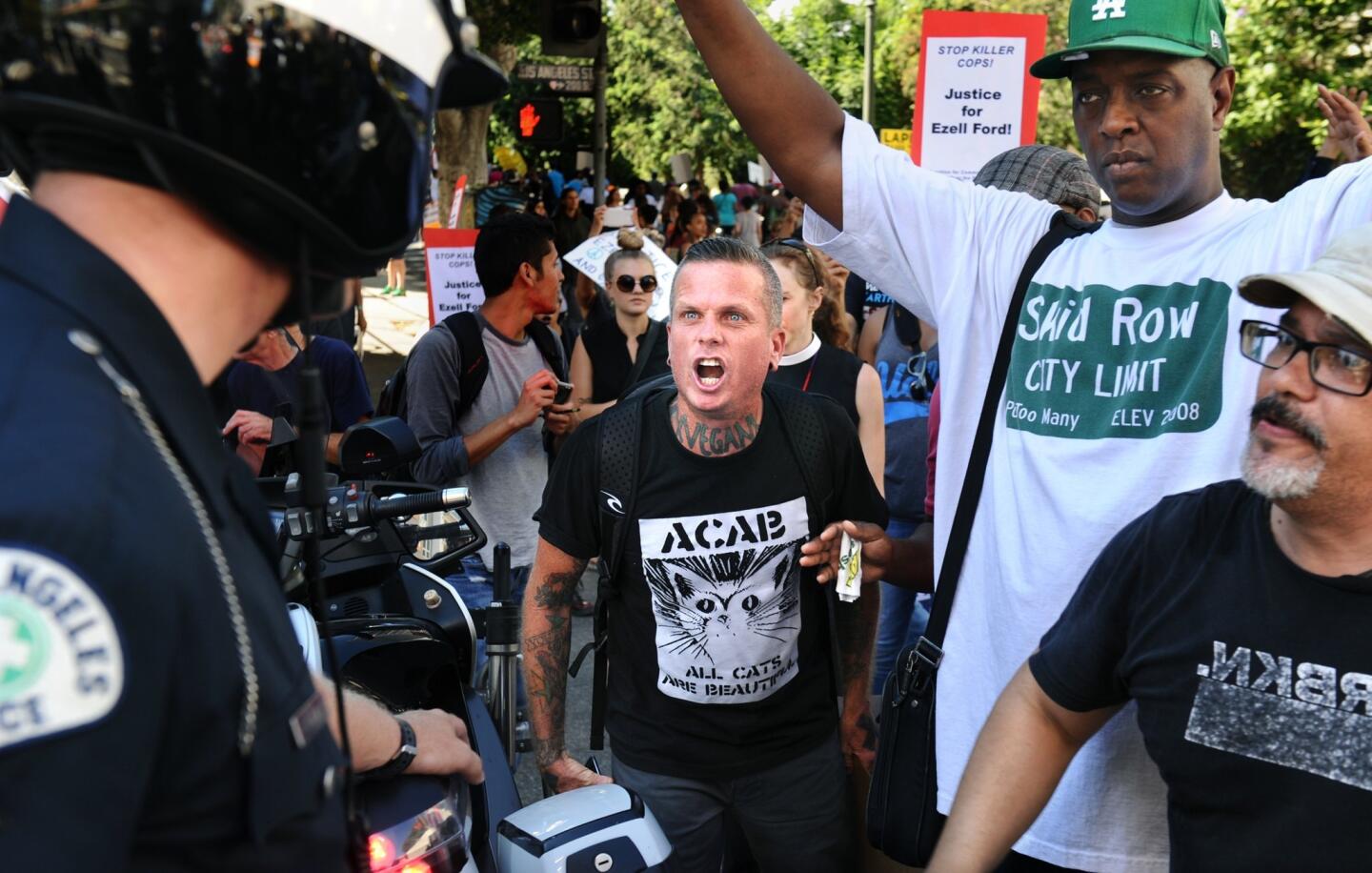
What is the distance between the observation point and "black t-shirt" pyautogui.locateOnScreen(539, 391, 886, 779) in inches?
123

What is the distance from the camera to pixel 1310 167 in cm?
458

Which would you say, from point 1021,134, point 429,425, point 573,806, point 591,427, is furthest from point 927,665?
point 1021,134

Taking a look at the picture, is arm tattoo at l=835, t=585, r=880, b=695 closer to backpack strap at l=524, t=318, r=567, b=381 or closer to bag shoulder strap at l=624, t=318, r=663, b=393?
bag shoulder strap at l=624, t=318, r=663, b=393

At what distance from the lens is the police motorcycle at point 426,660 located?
2.18 metres

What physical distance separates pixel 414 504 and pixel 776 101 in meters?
1.16

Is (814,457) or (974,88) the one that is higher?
(974,88)

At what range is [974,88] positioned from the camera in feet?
23.9

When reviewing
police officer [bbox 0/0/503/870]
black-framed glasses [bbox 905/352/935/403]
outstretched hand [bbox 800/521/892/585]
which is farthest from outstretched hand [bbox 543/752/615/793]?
black-framed glasses [bbox 905/352/935/403]

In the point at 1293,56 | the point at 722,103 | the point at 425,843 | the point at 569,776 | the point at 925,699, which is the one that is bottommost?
the point at 569,776

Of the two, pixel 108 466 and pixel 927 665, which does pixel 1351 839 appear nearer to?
pixel 927 665

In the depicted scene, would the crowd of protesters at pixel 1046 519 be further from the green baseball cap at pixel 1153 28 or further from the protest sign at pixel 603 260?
the protest sign at pixel 603 260

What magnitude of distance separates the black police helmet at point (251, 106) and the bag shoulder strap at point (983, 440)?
1.47m

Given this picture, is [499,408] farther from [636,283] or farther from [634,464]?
[636,283]

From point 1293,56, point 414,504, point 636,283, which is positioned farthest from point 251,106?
point 1293,56
